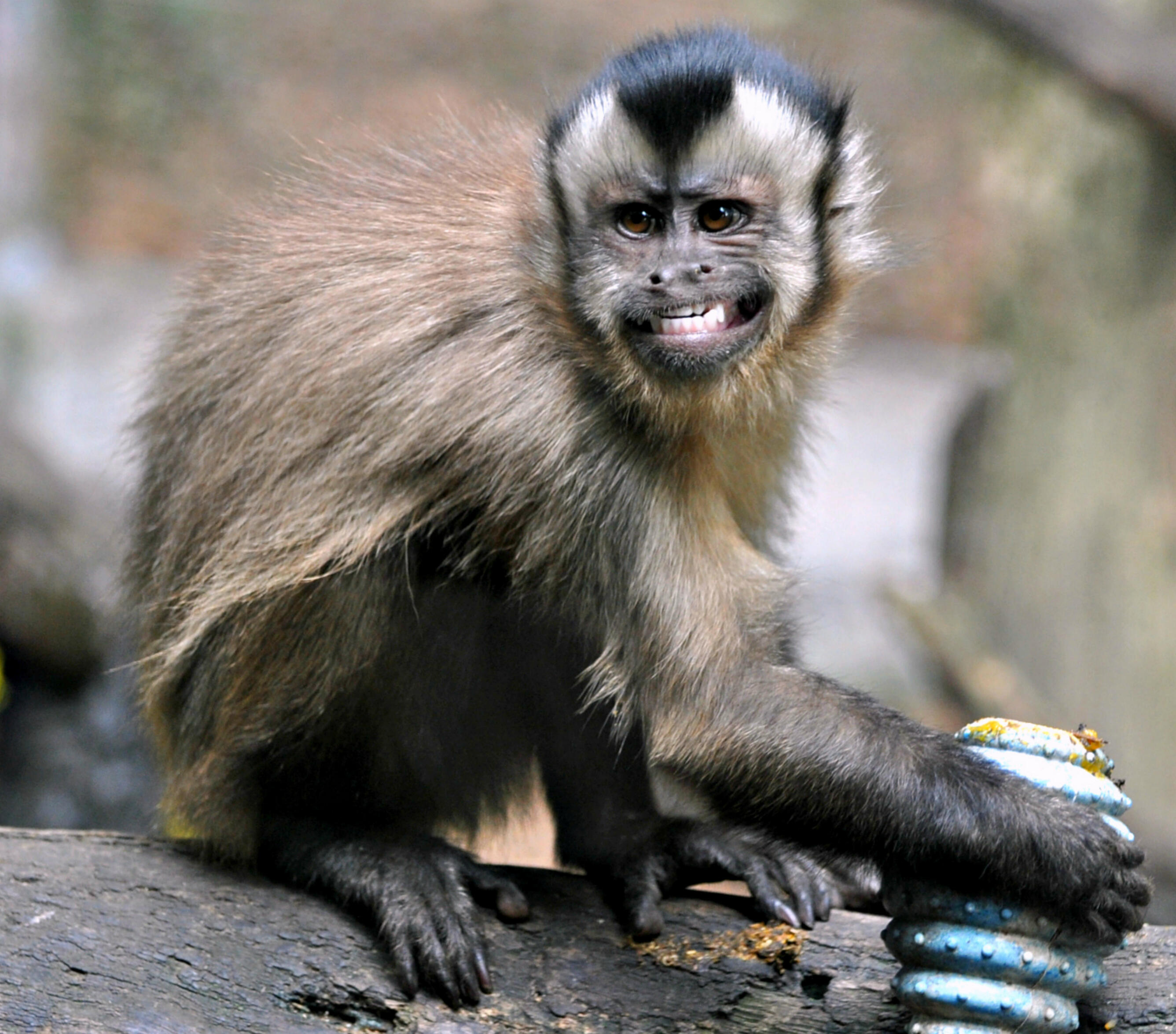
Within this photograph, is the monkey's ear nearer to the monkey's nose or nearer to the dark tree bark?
the monkey's nose

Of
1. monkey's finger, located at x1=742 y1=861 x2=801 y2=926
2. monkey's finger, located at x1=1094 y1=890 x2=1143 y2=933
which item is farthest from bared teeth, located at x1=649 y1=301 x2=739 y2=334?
monkey's finger, located at x1=1094 y1=890 x2=1143 y2=933

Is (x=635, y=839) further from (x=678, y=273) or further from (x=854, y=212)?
(x=854, y=212)

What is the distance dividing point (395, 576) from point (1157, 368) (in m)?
6.71

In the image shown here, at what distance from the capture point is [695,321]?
414cm

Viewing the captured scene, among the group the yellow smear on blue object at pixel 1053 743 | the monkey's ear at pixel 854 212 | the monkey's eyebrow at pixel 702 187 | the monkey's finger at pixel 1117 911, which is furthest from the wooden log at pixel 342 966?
the monkey's eyebrow at pixel 702 187

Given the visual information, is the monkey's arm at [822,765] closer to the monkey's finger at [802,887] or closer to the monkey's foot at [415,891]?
the monkey's finger at [802,887]

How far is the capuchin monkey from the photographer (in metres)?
4.06

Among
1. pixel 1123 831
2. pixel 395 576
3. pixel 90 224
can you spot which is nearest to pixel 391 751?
pixel 395 576

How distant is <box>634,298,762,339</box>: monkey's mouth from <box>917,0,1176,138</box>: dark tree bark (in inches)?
203

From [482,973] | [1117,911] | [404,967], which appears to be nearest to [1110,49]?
[1117,911]

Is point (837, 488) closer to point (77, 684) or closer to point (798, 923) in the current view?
point (77, 684)

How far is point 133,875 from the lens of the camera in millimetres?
4336

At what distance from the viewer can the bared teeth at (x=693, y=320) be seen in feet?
13.5

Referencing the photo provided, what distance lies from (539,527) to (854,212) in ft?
4.65
